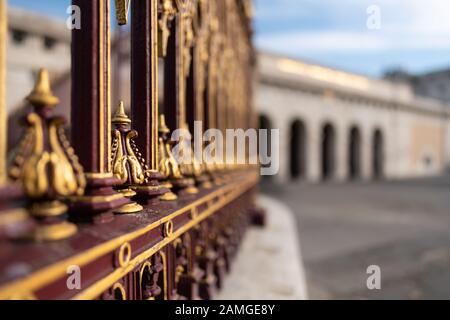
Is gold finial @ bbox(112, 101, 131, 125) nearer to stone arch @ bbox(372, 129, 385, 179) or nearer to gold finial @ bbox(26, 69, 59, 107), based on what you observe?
gold finial @ bbox(26, 69, 59, 107)

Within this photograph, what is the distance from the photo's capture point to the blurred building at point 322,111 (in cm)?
1265

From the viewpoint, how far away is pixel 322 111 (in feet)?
83.2

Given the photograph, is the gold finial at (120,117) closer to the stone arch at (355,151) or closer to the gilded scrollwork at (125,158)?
the gilded scrollwork at (125,158)

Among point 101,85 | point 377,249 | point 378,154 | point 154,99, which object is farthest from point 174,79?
point 378,154

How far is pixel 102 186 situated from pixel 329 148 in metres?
27.5

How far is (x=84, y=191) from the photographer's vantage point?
1.39 m

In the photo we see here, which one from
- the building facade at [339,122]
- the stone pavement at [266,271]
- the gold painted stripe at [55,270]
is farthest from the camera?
the building facade at [339,122]

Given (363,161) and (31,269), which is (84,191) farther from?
(363,161)

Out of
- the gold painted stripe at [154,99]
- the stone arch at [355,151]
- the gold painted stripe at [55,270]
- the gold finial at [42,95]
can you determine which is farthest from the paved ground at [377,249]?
the stone arch at [355,151]

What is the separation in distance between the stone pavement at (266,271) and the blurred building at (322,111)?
702cm

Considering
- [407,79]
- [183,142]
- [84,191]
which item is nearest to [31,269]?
[84,191]

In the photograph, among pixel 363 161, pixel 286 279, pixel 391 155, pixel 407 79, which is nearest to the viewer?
pixel 286 279

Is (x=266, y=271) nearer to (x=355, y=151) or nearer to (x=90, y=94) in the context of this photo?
(x=90, y=94)

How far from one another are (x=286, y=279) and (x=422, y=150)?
40.0 m
